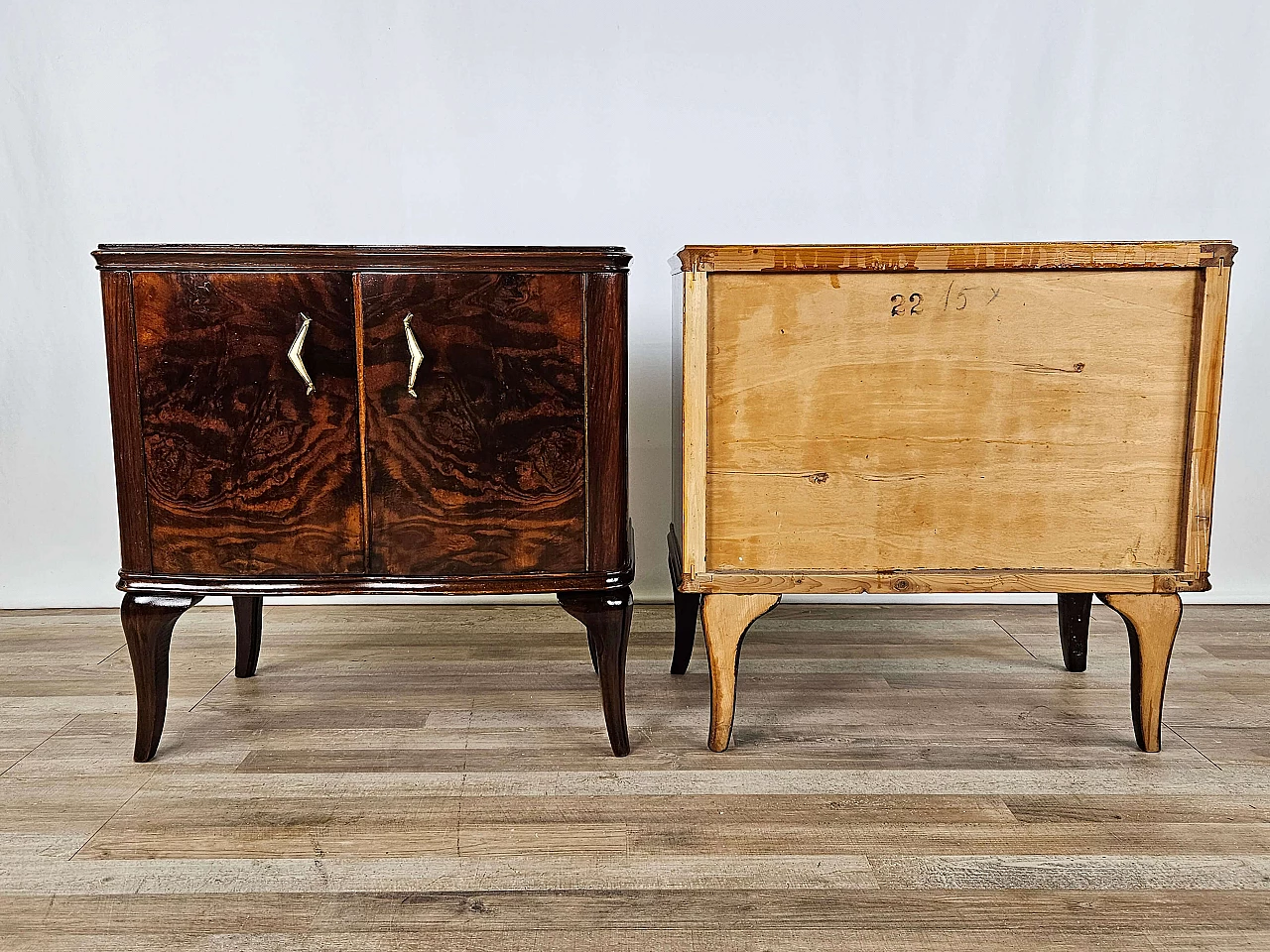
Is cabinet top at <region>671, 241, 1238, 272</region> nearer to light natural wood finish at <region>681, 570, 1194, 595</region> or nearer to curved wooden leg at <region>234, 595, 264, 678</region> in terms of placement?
light natural wood finish at <region>681, 570, 1194, 595</region>

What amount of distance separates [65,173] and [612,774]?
188 cm

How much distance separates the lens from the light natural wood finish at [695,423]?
1392 millimetres

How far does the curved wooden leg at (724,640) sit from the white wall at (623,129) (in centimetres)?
90

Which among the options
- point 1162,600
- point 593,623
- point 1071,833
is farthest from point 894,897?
point 1162,600

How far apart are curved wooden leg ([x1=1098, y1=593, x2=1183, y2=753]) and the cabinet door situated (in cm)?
86

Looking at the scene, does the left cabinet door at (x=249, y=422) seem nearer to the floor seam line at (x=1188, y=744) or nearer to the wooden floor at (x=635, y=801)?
the wooden floor at (x=635, y=801)

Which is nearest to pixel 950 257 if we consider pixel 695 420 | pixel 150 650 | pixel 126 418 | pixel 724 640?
pixel 695 420

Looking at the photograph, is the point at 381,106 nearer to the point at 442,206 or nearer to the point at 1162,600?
the point at 442,206

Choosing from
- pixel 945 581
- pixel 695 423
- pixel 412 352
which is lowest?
pixel 945 581

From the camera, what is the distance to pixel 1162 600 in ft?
4.86

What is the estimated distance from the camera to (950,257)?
54.2 inches

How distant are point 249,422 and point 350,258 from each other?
288mm

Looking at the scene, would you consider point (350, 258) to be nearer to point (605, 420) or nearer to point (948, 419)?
point (605, 420)

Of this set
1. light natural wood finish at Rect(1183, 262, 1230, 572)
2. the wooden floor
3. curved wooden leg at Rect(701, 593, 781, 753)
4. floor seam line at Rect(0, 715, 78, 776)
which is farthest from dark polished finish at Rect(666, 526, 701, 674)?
floor seam line at Rect(0, 715, 78, 776)
